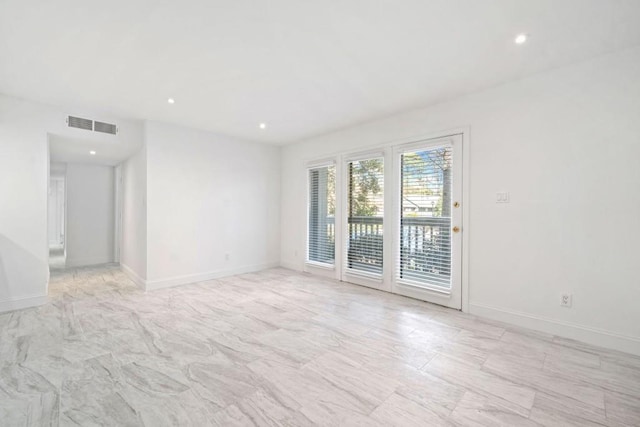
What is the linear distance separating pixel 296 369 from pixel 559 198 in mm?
2921

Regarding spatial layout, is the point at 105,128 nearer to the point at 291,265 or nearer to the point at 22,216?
the point at 22,216

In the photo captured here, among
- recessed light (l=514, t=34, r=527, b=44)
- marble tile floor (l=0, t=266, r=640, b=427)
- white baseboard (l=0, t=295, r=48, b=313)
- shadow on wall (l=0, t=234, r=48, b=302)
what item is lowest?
marble tile floor (l=0, t=266, r=640, b=427)

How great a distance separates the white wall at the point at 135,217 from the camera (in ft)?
14.0

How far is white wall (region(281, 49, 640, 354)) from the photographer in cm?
239

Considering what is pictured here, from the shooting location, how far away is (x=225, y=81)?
2.99 meters

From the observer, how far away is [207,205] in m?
4.84

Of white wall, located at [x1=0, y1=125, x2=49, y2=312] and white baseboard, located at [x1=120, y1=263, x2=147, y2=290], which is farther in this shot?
white baseboard, located at [x1=120, y1=263, x2=147, y2=290]

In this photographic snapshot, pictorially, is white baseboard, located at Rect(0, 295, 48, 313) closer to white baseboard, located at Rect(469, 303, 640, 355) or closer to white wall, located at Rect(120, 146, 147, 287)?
white wall, located at Rect(120, 146, 147, 287)

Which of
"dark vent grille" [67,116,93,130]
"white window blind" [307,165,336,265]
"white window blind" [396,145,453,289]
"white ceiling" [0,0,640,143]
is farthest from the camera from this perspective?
"white window blind" [307,165,336,265]

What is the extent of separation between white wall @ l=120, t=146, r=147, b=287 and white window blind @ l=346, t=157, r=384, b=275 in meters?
3.23

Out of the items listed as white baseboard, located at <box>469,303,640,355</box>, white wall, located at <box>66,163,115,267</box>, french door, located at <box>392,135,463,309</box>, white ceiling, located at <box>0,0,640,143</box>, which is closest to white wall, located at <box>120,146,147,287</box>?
white wall, located at <box>66,163,115,267</box>

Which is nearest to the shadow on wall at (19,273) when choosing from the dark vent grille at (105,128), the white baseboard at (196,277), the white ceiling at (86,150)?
the white baseboard at (196,277)

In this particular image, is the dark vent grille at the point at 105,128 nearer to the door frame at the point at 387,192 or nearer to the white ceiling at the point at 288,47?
the white ceiling at the point at 288,47

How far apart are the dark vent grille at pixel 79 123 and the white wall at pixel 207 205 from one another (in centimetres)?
70
